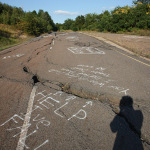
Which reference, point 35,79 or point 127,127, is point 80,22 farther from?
point 127,127

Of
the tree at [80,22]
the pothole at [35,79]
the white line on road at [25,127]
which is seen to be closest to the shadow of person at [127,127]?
the white line on road at [25,127]

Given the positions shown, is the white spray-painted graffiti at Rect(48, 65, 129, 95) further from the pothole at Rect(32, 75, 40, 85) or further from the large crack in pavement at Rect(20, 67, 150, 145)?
the pothole at Rect(32, 75, 40, 85)

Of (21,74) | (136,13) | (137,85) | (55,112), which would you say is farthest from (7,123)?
(136,13)

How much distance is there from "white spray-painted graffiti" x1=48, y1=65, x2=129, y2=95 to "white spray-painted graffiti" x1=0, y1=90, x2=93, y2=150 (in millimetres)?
1158

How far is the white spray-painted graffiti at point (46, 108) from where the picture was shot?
2498mm

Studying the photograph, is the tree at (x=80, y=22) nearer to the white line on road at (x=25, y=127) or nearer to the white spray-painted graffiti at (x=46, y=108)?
the white spray-painted graffiti at (x=46, y=108)

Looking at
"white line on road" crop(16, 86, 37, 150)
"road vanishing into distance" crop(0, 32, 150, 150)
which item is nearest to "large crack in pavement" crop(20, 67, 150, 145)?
"road vanishing into distance" crop(0, 32, 150, 150)

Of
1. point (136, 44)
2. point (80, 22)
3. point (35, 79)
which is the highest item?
point (80, 22)

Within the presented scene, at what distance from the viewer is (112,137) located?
7.39ft

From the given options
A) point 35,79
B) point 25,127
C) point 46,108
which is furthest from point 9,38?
point 25,127

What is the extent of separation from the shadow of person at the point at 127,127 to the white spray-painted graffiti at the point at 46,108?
0.74 metres

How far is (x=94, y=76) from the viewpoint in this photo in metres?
4.88

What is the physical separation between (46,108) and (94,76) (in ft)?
8.21

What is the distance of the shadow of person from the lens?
2.10 m
